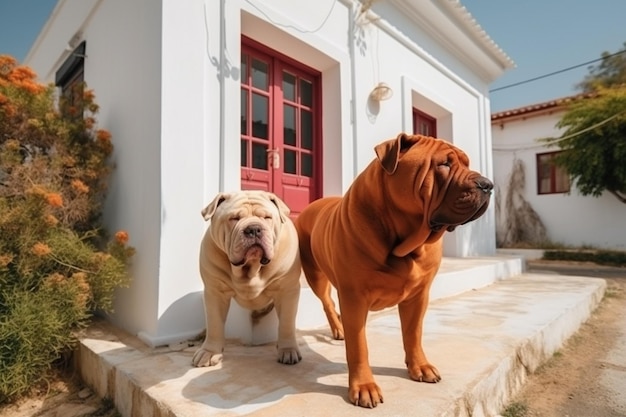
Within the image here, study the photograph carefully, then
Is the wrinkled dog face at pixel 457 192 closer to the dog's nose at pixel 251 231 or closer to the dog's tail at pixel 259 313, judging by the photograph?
the dog's nose at pixel 251 231

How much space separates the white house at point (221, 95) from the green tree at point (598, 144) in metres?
7.26

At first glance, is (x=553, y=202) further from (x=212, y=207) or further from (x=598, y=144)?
(x=212, y=207)

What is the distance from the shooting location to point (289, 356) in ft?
7.31

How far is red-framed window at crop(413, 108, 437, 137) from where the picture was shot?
7000 millimetres

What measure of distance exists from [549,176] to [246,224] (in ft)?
50.7

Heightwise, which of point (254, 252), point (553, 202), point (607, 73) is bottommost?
point (254, 252)

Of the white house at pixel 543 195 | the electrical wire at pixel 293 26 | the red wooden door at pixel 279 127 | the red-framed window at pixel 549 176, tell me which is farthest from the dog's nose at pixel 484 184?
the red-framed window at pixel 549 176

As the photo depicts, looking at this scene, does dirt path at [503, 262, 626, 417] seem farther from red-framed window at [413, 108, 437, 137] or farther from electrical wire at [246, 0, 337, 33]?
red-framed window at [413, 108, 437, 137]

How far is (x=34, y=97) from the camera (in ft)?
9.72

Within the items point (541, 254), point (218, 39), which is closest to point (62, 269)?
point (218, 39)

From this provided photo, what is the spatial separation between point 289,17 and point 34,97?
2559 mm

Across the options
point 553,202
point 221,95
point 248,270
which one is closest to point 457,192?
point 248,270

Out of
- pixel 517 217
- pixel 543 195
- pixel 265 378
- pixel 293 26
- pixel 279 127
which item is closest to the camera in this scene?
pixel 265 378

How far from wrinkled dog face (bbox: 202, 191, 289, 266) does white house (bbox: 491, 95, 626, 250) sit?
47.3 ft
